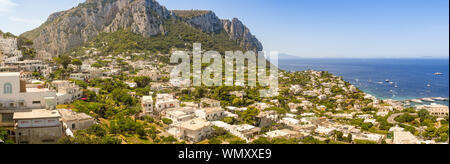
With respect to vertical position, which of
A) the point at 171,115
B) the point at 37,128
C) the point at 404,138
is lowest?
the point at 404,138

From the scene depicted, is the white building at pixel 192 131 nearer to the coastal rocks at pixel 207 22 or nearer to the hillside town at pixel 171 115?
the hillside town at pixel 171 115

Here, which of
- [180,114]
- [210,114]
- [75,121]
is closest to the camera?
[75,121]

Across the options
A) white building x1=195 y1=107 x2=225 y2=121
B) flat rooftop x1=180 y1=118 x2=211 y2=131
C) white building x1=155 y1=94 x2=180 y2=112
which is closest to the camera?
flat rooftop x1=180 y1=118 x2=211 y2=131

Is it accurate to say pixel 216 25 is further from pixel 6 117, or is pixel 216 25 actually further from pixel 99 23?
pixel 6 117

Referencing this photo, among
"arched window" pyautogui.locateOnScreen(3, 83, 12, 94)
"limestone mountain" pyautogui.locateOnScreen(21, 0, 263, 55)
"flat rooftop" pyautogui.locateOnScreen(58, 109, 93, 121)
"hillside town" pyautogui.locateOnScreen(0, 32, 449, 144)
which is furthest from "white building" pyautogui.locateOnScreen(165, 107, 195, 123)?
"limestone mountain" pyautogui.locateOnScreen(21, 0, 263, 55)

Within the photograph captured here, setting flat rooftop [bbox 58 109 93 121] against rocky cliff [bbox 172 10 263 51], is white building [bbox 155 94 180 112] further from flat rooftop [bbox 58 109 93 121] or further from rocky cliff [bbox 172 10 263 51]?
rocky cliff [bbox 172 10 263 51]

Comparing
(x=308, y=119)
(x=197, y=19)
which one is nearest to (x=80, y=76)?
(x=308, y=119)

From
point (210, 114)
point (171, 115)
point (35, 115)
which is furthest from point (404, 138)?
point (35, 115)

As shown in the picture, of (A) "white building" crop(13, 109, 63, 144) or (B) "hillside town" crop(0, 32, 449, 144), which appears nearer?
(A) "white building" crop(13, 109, 63, 144)
